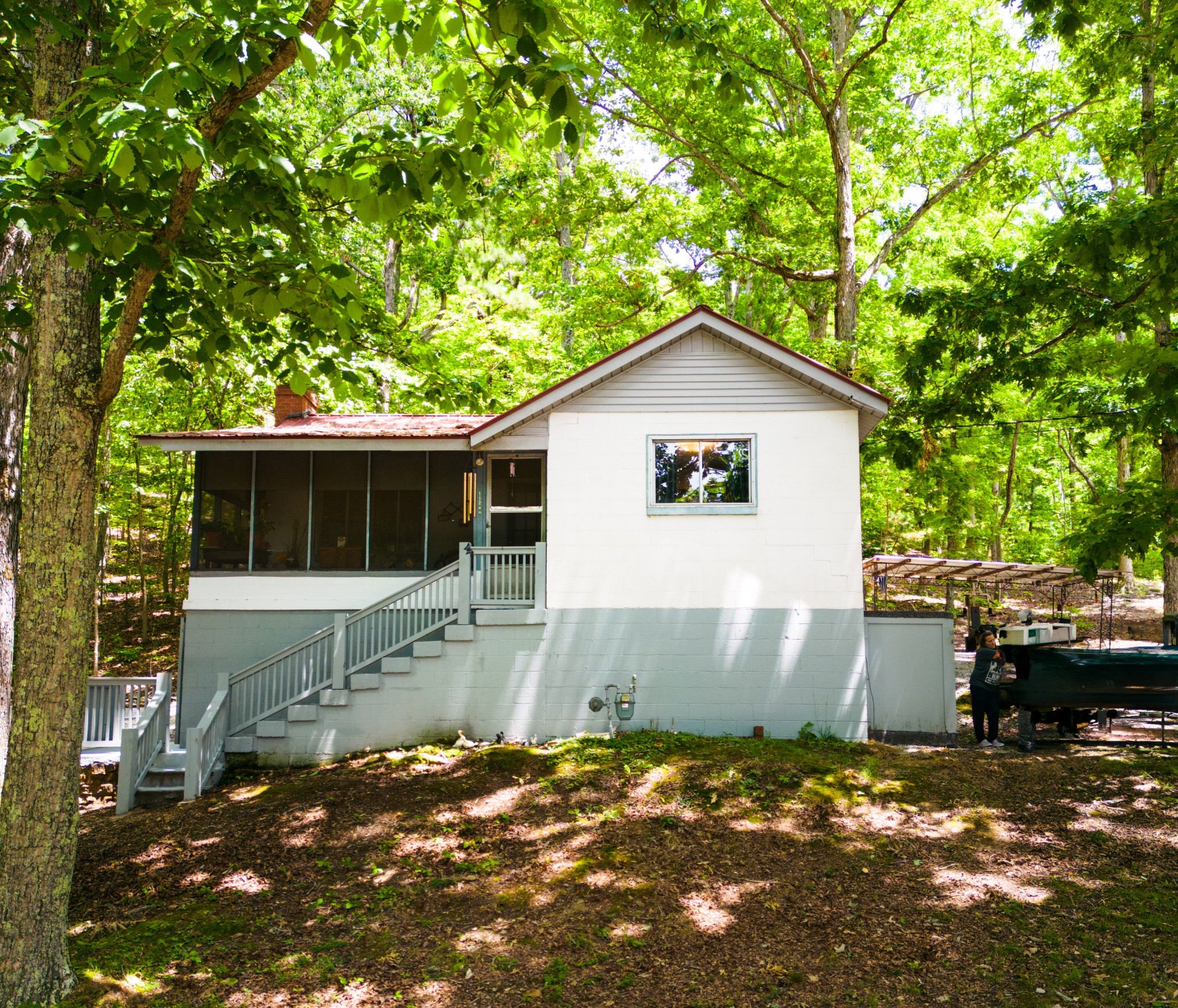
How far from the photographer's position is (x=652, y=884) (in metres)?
7.38

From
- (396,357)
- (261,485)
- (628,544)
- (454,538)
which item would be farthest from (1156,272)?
(261,485)

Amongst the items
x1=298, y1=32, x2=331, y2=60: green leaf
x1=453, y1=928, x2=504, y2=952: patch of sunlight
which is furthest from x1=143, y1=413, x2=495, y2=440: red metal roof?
x1=298, y1=32, x2=331, y2=60: green leaf

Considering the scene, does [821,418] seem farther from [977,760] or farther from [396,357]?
[396,357]

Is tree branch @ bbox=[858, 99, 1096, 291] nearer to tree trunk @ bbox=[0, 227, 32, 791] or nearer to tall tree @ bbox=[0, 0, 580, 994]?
tall tree @ bbox=[0, 0, 580, 994]

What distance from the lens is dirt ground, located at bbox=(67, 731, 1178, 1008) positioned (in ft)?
19.3

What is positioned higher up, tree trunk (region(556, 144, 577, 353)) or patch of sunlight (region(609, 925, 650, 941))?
tree trunk (region(556, 144, 577, 353))

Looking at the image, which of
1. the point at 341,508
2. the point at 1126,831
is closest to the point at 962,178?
the point at 1126,831

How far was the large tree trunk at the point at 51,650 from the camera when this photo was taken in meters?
5.30

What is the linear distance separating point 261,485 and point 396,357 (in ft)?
20.6

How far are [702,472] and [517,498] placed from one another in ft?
11.8

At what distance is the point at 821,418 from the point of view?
474 inches

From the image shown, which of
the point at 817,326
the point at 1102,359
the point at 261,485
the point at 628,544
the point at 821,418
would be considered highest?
the point at 817,326

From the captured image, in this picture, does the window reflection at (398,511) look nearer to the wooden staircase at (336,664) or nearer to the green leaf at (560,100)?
the wooden staircase at (336,664)

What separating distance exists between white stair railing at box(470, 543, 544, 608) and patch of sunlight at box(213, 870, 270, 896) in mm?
5057
